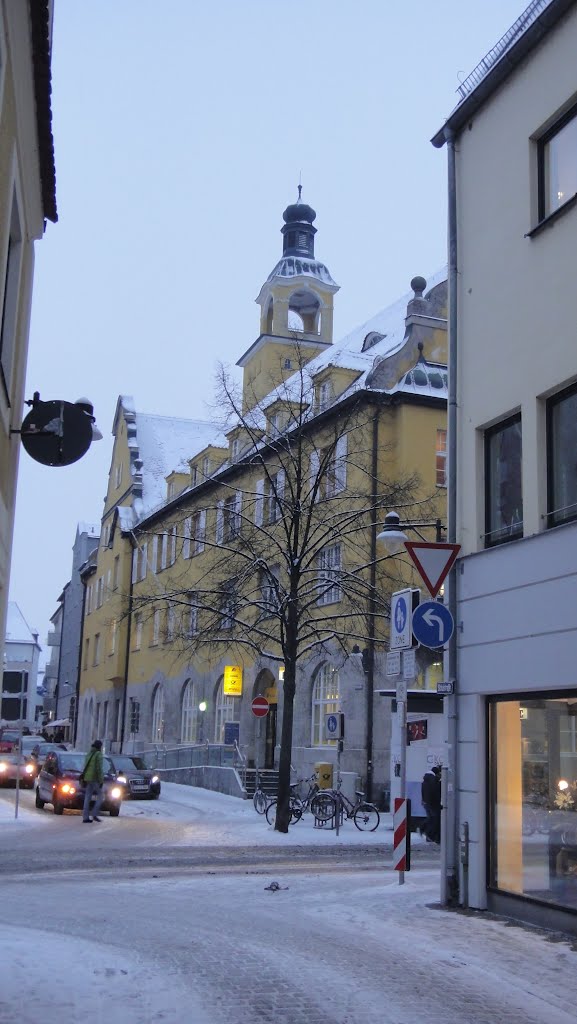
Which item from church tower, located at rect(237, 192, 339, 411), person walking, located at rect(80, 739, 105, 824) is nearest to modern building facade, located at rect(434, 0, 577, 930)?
person walking, located at rect(80, 739, 105, 824)

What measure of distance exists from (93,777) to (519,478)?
16104 millimetres

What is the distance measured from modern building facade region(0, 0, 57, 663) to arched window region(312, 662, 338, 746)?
24.0m

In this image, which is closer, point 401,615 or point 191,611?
point 401,615

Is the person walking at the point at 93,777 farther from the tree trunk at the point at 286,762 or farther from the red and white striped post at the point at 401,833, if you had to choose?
the red and white striped post at the point at 401,833

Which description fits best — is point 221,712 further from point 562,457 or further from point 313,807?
point 562,457

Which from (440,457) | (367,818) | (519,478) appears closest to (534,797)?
(519,478)

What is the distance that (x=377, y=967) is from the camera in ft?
28.6

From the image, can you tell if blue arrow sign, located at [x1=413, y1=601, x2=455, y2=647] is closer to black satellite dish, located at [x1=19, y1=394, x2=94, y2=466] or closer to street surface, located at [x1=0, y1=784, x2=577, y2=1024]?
street surface, located at [x1=0, y1=784, x2=577, y2=1024]

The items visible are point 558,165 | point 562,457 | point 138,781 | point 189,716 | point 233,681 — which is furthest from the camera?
point 189,716

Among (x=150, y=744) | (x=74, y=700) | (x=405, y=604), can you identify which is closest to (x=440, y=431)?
(x=405, y=604)

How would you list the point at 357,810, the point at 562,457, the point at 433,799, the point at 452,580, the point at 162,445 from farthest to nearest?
the point at 162,445 < the point at 357,810 < the point at 433,799 < the point at 452,580 < the point at 562,457

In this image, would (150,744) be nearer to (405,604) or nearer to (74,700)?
(74,700)

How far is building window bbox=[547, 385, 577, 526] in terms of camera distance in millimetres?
11055

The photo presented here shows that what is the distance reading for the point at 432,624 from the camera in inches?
481
